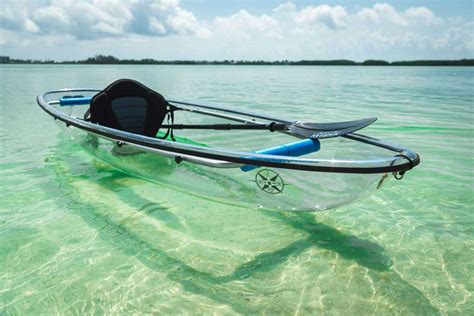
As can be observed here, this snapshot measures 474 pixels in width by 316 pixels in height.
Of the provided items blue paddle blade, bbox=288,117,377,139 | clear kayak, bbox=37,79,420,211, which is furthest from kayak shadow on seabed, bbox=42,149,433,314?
blue paddle blade, bbox=288,117,377,139

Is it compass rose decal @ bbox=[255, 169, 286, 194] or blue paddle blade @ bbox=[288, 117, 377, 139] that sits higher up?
blue paddle blade @ bbox=[288, 117, 377, 139]

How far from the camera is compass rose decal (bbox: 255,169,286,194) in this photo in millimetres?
3543

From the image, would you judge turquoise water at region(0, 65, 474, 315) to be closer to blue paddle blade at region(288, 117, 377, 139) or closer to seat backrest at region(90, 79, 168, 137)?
seat backrest at region(90, 79, 168, 137)

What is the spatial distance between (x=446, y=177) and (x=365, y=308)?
3.87 metres

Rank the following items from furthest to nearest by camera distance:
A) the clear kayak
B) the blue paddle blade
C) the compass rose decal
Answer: the blue paddle blade → the compass rose decal → the clear kayak

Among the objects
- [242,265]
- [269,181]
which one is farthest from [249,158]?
[242,265]

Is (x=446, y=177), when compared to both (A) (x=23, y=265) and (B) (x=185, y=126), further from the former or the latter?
(A) (x=23, y=265)

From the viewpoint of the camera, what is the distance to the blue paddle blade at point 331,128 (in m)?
4.01

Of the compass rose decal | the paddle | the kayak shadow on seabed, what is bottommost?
the kayak shadow on seabed

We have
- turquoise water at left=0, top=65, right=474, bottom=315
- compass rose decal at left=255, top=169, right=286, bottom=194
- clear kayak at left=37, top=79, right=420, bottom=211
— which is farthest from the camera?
compass rose decal at left=255, top=169, right=286, bottom=194

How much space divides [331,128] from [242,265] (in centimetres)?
177

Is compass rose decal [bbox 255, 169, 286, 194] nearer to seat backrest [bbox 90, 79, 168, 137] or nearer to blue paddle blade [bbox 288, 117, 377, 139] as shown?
blue paddle blade [bbox 288, 117, 377, 139]

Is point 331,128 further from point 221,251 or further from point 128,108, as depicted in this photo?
point 128,108

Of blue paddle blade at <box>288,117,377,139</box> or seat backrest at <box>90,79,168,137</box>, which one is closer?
blue paddle blade at <box>288,117,377,139</box>
